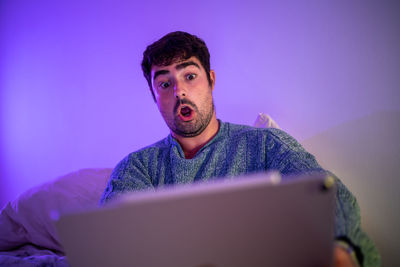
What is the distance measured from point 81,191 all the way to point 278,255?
1076 millimetres

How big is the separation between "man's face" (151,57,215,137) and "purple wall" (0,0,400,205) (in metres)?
0.43

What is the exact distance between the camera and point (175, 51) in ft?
3.23

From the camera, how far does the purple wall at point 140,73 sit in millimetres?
1110

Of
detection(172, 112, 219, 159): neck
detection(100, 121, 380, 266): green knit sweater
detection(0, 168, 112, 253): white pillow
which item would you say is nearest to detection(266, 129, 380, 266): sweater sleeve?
detection(100, 121, 380, 266): green knit sweater

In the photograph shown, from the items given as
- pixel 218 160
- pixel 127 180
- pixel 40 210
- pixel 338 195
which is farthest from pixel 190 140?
pixel 40 210

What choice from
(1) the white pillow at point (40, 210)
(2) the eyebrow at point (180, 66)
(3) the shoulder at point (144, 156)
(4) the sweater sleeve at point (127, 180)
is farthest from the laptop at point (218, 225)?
(1) the white pillow at point (40, 210)

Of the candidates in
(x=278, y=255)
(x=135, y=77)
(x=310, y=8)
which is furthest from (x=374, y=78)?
(x=135, y=77)

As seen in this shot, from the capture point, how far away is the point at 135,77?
161cm

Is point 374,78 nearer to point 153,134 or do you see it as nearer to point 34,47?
point 153,134

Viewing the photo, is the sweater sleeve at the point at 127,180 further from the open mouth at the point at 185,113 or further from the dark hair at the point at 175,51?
the dark hair at the point at 175,51

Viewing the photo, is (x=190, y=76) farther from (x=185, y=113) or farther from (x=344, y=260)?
(x=344, y=260)

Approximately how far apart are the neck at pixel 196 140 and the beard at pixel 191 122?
0.02 m

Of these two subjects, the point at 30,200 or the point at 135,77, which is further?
the point at 135,77

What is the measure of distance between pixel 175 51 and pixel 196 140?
1.11 ft
